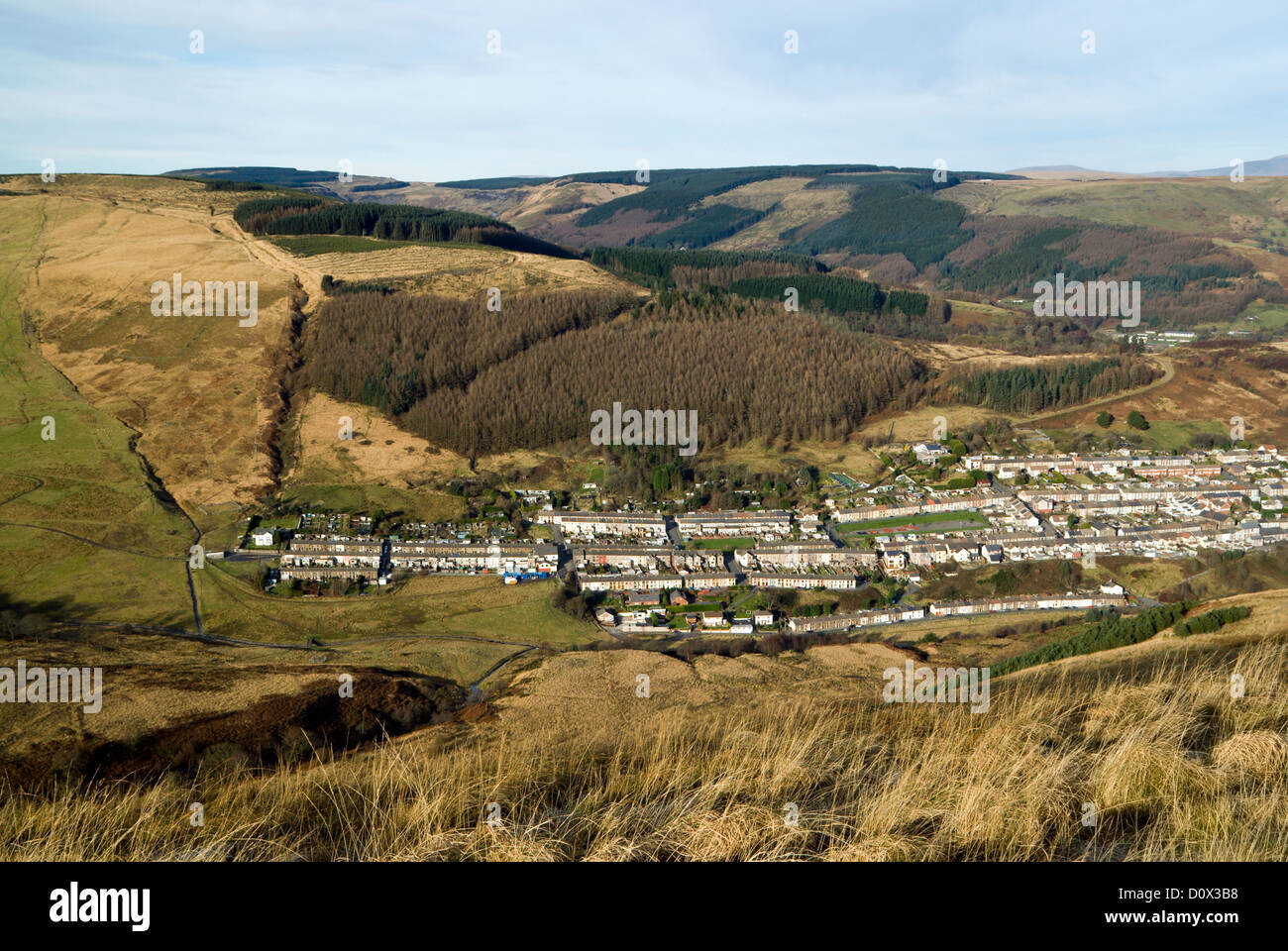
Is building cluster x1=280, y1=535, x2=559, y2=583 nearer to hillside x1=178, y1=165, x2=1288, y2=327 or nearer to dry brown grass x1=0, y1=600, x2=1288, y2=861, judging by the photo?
dry brown grass x1=0, y1=600, x2=1288, y2=861

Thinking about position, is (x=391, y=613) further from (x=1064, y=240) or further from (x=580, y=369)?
(x=1064, y=240)

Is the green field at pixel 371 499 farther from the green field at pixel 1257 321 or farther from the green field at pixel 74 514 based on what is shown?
the green field at pixel 1257 321

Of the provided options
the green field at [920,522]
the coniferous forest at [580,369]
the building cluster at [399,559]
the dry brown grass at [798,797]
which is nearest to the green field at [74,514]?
the building cluster at [399,559]

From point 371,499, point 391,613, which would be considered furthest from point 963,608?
point 371,499

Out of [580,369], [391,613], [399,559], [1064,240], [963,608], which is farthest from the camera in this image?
[1064,240]

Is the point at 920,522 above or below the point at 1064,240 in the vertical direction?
below
